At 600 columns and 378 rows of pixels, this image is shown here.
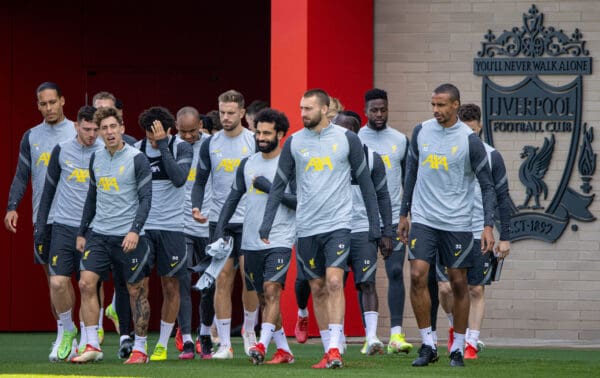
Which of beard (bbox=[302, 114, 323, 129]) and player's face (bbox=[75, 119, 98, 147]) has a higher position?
beard (bbox=[302, 114, 323, 129])

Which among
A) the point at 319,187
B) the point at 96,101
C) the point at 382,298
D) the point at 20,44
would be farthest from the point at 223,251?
the point at 20,44

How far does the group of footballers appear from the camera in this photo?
37.4 ft

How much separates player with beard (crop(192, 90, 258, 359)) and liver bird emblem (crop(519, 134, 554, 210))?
437 cm

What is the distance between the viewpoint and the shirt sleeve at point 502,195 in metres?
11.7

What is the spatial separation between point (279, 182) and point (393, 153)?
2607mm

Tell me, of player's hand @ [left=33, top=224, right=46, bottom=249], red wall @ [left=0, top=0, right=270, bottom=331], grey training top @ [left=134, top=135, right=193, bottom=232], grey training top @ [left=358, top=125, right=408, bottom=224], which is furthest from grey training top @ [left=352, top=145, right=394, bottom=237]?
red wall @ [left=0, top=0, right=270, bottom=331]

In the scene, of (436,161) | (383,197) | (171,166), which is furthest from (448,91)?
(171,166)

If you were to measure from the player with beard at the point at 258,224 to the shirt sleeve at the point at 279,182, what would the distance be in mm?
370

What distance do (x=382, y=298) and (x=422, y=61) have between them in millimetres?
2859

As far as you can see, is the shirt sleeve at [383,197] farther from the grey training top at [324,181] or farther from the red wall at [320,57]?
the red wall at [320,57]

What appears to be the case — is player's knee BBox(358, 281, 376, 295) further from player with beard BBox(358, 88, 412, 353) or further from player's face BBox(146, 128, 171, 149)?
player's face BBox(146, 128, 171, 149)

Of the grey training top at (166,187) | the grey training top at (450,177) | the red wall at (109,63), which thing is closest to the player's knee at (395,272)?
the grey training top at (450,177)

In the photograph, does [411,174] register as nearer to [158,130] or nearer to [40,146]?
[158,130]

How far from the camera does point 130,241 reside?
1152cm
